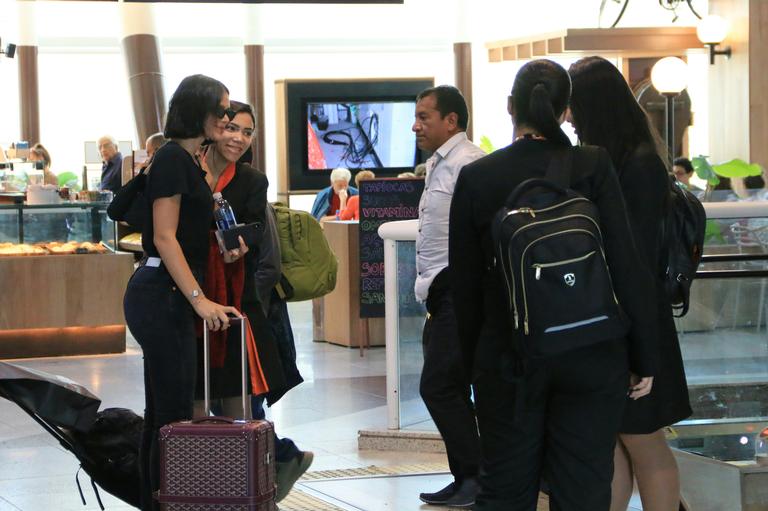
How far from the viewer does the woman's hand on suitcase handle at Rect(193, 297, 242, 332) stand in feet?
11.8

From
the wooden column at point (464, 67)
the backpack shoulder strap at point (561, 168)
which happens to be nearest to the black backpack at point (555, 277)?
the backpack shoulder strap at point (561, 168)

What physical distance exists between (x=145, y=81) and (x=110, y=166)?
3192 millimetres

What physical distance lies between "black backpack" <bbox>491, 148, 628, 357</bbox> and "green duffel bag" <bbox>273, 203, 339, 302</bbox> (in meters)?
2.46

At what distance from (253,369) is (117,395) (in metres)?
3.48

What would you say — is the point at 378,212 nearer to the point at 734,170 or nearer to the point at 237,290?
the point at 734,170

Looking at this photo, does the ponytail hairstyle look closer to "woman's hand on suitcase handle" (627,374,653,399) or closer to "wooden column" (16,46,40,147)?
"woman's hand on suitcase handle" (627,374,653,399)

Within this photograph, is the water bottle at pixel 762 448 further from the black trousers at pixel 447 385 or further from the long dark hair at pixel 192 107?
the long dark hair at pixel 192 107

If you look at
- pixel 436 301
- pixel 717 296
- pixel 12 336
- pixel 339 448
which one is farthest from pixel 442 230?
pixel 12 336

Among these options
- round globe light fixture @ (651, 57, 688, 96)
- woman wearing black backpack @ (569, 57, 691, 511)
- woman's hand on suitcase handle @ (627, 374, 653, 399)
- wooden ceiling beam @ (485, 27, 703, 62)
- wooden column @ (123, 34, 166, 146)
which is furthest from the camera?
wooden column @ (123, 34, 166, 146)

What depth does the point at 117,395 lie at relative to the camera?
23.9ft

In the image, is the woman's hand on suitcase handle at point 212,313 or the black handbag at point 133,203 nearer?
the woman's hand on suitcase handle at point 212,313

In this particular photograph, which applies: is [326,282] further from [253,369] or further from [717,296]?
[717,296]

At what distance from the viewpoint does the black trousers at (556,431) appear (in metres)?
2.69

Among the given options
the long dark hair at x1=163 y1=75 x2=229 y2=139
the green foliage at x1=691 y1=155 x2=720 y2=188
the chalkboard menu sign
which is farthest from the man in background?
the long dark hair at x1=163 y1=75 x2=229 y2=139
